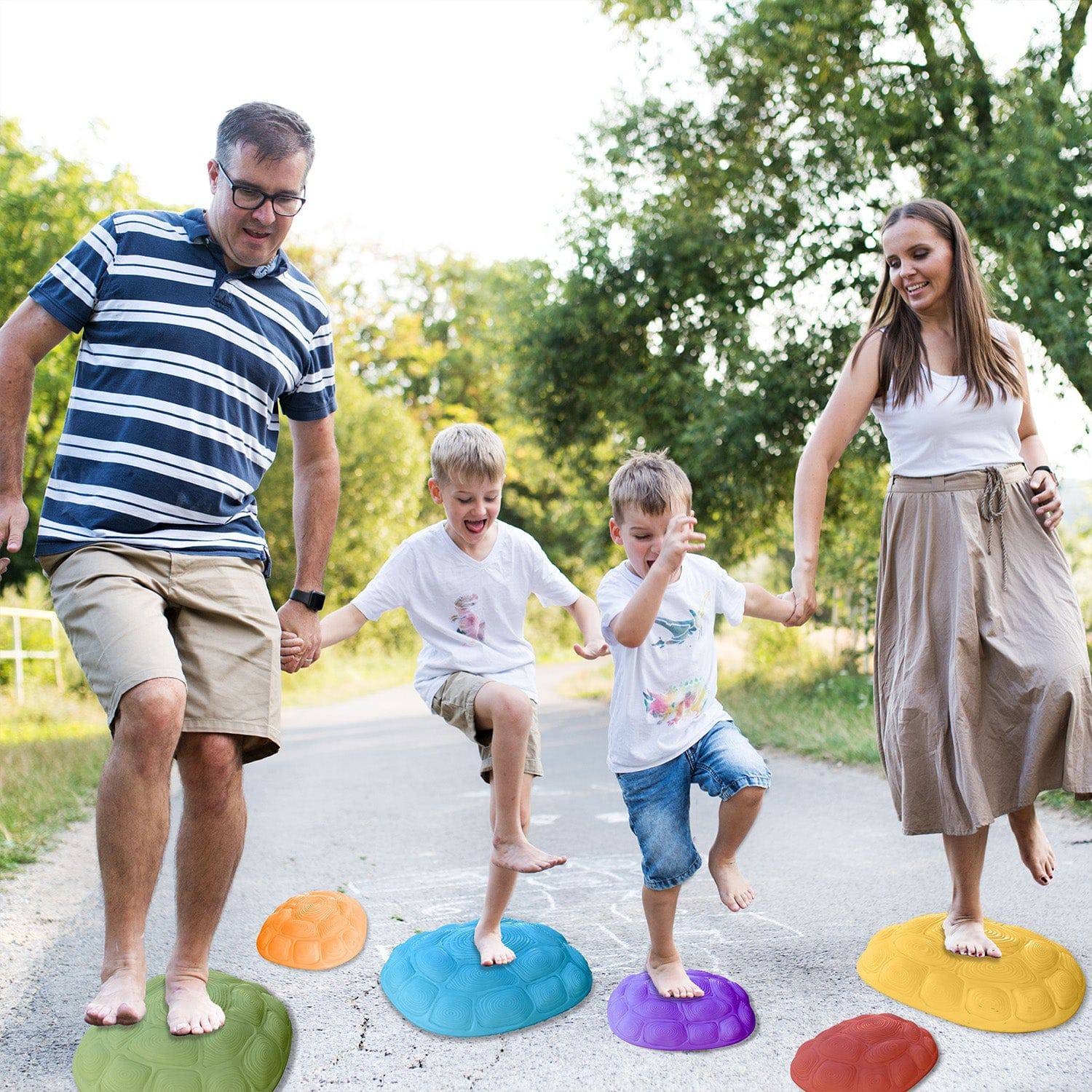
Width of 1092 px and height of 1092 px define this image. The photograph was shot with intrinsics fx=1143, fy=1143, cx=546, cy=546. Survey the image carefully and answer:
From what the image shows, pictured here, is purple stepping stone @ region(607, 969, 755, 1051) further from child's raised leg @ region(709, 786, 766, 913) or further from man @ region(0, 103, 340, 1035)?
man @ region(0, 103, 340, 1035)

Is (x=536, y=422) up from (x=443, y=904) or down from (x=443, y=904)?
up

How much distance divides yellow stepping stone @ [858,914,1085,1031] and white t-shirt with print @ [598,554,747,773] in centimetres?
90

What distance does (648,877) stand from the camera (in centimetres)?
337

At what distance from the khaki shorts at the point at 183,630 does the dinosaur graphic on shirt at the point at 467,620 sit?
640mm

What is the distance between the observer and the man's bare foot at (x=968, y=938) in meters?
3.46

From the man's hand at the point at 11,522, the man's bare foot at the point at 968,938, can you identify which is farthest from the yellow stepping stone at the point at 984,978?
the man's hand at the point at 11,522

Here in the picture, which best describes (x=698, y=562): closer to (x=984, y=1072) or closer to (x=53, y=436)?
(x=984, y=1072)

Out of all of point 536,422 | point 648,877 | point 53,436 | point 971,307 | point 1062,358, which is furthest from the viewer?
point 53,436

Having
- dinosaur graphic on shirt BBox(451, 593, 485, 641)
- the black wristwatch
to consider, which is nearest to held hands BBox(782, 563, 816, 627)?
dinosaur graphic on shirt BBox(451, 593, 485, 641)

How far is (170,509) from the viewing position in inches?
122

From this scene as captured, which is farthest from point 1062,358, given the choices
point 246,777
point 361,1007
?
point 361,1007

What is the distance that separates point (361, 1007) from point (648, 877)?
0.96 meters

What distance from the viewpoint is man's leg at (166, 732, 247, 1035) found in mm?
3074

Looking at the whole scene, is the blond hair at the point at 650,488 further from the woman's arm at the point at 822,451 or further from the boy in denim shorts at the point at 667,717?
the woman's arm at the point at 822,451
